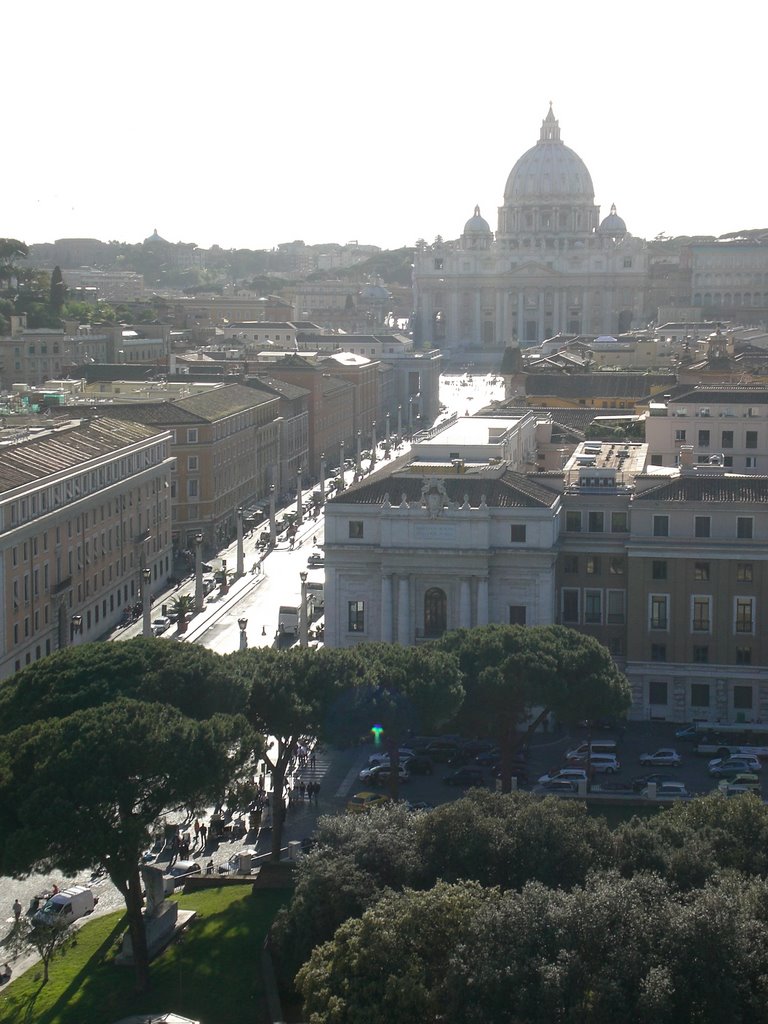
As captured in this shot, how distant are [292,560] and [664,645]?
24.2 meters

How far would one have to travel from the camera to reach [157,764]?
84.4 ft

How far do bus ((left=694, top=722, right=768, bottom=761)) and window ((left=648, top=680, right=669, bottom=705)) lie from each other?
1190 millimetres

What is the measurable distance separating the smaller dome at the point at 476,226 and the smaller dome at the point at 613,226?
39.7 feet

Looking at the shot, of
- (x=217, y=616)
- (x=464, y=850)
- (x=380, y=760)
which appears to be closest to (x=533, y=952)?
(x=464, y=850)

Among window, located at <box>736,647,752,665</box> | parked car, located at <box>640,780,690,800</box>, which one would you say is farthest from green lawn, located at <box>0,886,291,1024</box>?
window, located at <box>736,647,752,665</box>

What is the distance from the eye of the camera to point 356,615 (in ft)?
135

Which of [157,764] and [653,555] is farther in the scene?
[653,555]

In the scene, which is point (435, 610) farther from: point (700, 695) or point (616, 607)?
point (700, 695)

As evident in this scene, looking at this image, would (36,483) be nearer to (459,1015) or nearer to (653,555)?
(653,555)

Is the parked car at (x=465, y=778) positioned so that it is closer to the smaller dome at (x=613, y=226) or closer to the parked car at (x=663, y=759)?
the parked car at (x=663, y=759)

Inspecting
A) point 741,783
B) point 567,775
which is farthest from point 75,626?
point 741,783

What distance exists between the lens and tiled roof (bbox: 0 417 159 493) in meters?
43.0

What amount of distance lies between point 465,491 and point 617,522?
3.53m

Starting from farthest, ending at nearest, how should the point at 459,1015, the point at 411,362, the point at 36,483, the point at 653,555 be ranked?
1. the point at 411,362
2. the point at 36,483
3. the point at 653,555
4. the point at 459,1015
